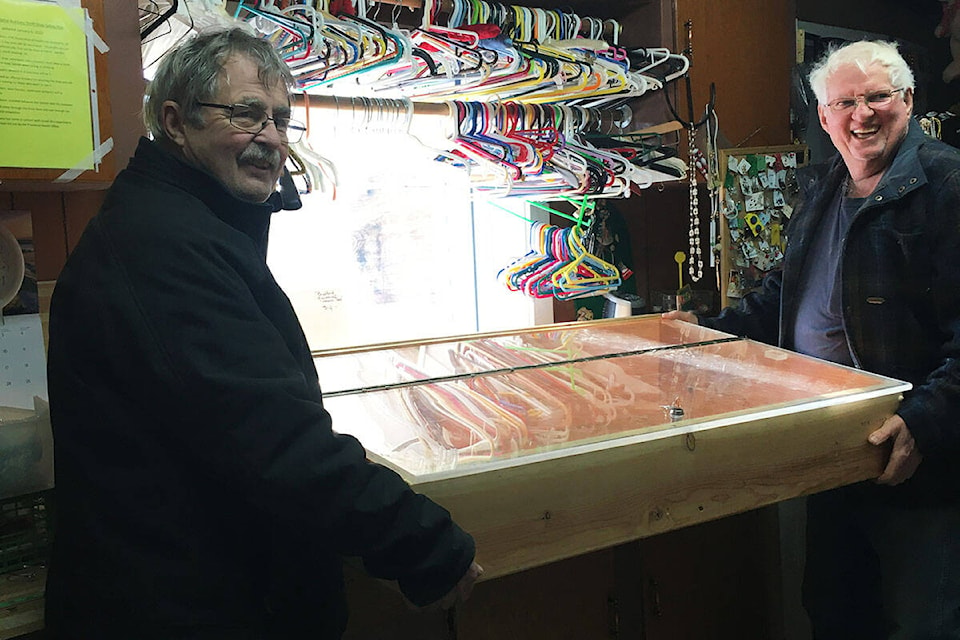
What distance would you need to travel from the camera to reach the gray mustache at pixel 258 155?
128 centimetres

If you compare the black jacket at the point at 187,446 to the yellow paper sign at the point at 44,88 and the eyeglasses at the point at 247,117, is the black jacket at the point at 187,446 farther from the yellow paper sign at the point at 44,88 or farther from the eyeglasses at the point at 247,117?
the yellow paper sign at the point at 44,88

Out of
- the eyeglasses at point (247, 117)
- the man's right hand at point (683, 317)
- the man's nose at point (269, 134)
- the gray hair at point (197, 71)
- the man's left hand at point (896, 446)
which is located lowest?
the man's left hand at point (896, 446)

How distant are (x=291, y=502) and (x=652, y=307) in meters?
2.17

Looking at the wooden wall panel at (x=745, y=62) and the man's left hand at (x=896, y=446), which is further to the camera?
the wooden wall panel at (x=745, y=62)

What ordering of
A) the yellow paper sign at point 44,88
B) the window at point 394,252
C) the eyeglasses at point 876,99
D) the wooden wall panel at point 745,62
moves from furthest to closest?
the wooden wall panel at point 745,62
the window at point 394,252
the eyeglasses at point 876,99
the yellow paper sign at point 44,88

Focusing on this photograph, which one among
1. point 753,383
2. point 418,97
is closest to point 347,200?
point 418,97

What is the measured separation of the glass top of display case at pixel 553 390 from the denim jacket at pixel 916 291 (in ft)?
0.39

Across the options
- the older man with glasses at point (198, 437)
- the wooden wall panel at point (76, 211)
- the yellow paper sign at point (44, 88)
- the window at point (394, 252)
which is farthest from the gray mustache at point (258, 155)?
the window at point (394, 252)

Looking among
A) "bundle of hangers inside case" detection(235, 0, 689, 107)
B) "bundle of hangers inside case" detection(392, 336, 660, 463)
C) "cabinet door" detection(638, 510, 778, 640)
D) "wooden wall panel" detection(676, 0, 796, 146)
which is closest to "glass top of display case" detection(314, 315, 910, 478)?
"bundle of hangers inside case" detection(392, 336, 660, 463)

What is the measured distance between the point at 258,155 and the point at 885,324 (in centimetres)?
150

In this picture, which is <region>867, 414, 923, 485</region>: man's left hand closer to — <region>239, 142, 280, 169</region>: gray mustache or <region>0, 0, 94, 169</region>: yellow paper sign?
<region>239, 142, 280, 169</region>: gray mustache

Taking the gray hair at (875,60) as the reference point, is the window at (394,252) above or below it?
below

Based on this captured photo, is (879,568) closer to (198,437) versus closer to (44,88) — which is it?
(198,437)

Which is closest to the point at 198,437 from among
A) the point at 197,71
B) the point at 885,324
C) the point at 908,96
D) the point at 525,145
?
the point at 197,71
